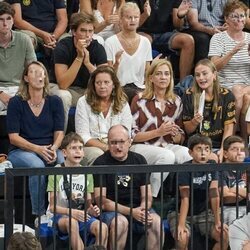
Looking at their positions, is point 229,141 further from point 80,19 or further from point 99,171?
point 80,19

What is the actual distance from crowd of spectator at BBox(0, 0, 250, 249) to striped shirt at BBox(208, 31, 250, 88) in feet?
0.04

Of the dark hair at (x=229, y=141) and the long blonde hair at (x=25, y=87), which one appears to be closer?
the dark hair at (x=229, y=141)

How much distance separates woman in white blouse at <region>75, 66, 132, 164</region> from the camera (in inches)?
460

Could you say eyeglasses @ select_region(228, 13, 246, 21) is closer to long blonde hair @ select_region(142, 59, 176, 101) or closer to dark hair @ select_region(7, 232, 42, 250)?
long blonde hair @ select_region(142, 59, 176, 101)

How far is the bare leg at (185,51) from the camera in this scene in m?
13.4

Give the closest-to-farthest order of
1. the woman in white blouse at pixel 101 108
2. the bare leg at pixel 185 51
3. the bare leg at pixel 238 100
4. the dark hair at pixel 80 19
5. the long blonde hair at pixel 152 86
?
the woman in white blouse at pixel 101 108, the long blonde hair at pixel 152 86, the dark hair at pixel 80 19, the bare leg at pixel 238 100, the bare leg at pixel 185 51

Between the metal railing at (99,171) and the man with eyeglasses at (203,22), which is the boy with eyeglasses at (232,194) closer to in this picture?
the metal railing at (99,171)

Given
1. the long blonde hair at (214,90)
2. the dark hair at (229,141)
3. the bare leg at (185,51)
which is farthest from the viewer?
the bare leg at (185,51)

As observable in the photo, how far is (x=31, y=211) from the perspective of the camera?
11.1m

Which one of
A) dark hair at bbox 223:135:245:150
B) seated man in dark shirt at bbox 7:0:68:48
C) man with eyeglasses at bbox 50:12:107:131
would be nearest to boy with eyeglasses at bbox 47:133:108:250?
dark hair at bbox 223:135:245:150

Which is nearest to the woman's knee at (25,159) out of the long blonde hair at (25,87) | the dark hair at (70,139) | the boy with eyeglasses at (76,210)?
the dark hair at (70,139)

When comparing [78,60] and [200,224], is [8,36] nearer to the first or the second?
[78,60]

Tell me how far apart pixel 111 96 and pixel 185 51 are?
186 centimetres

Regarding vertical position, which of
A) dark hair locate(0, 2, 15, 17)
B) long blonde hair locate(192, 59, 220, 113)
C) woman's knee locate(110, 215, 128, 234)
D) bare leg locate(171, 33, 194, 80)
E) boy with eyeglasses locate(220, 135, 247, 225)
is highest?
dark hair locate(0, 2, 15, 17)
